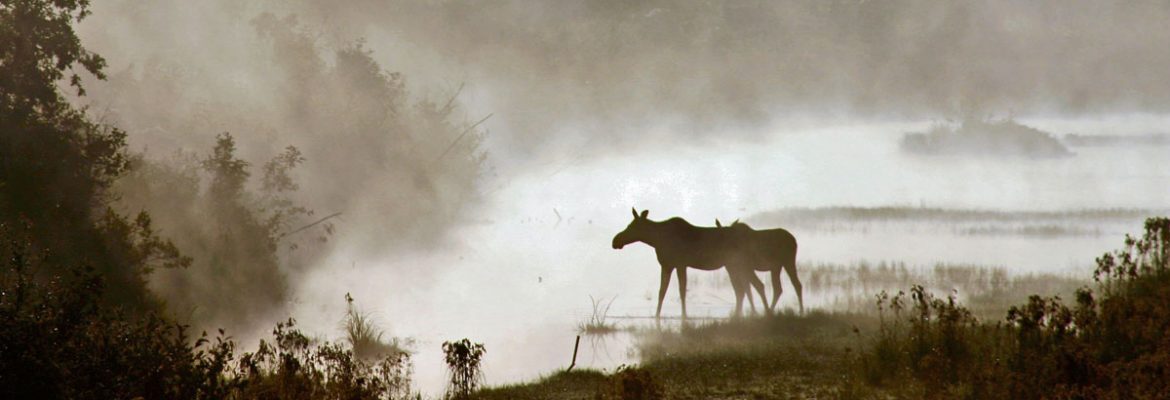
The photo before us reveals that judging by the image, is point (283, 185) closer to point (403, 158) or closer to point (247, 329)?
point (247, 329)

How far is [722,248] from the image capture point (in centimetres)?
2362

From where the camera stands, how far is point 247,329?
2689cm

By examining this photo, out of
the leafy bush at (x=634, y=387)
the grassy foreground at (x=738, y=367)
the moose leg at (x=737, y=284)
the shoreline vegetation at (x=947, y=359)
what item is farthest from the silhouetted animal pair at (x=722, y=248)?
the leafy bush at (x=634, y=387)

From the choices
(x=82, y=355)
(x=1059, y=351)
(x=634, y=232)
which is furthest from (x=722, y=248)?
(x=82, y=355)

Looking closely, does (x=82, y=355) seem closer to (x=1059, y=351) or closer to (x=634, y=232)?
(x=1059, y=351)

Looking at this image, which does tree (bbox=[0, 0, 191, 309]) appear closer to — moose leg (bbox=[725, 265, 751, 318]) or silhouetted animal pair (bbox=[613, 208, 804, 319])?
silhouetted animal pair (bbox=[613, 208, 804, 319])

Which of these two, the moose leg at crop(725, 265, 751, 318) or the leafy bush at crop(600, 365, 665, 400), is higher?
the moose leg at crop(725, 265, 751, 318)

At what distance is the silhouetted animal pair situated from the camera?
23.4 m

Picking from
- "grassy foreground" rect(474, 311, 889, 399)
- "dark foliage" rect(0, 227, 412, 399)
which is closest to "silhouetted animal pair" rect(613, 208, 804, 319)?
"grassy foreground" rect(474, 311, 889, 399)

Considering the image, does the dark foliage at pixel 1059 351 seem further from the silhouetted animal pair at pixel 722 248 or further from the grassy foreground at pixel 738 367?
the silhouetted animal pair at pixel 722 248

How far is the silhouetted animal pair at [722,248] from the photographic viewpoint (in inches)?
921

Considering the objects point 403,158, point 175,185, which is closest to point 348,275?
point 175,185

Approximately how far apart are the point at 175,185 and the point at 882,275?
2058 cm

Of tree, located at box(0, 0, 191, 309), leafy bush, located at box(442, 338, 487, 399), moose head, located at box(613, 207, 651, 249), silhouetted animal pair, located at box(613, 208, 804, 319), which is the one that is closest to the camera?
leafy bush, located at box(442, 338, 487, 399)
